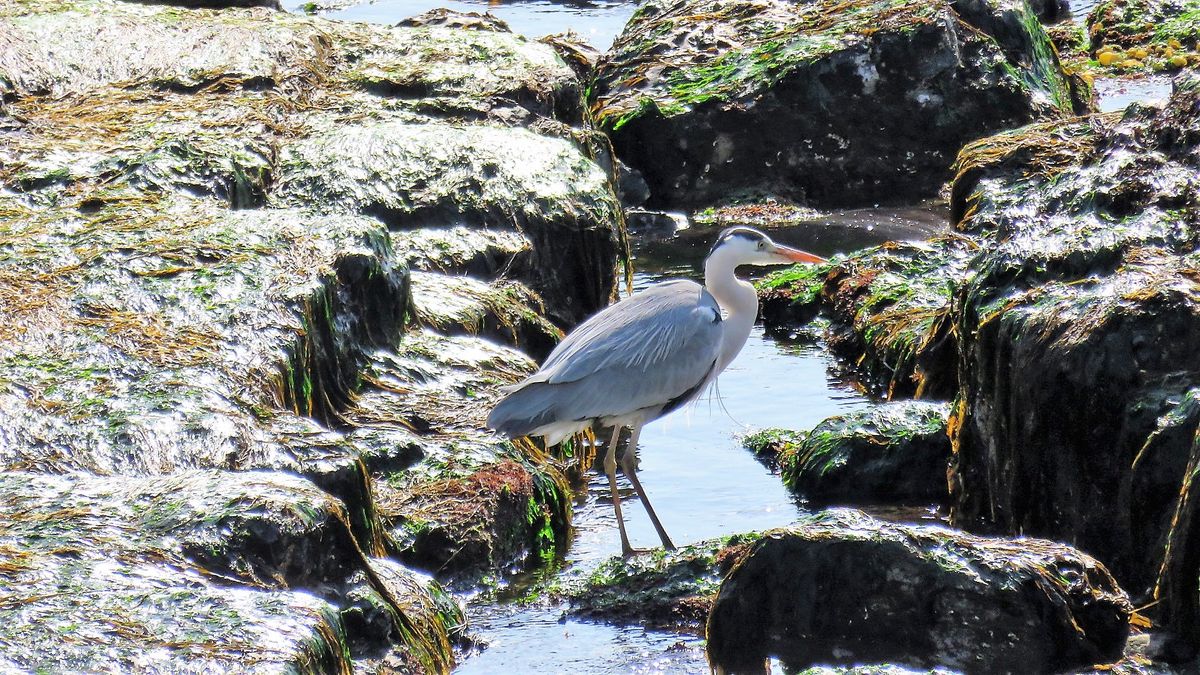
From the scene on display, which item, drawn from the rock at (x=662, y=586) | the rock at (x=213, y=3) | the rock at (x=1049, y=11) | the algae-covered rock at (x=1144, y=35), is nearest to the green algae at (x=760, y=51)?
the algae-covered rock at (x=1144, y=35)

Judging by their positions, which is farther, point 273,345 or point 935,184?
point 935,184

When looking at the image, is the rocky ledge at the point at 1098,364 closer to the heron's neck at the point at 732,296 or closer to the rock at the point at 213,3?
the heron's neck at the point at 732,296

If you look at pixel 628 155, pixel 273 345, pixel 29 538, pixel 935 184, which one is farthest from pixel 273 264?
pixel 935 184

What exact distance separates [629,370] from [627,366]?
0.02 m

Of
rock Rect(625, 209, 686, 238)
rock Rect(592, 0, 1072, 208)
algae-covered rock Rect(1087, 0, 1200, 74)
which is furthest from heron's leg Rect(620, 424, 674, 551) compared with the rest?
algae-covered rock Rect(1087, 0, 1200, 74)

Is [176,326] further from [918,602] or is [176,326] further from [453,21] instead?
[453,21]

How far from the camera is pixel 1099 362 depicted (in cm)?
636

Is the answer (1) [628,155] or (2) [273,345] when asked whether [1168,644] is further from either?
(1) [628,155]

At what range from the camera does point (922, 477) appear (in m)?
A: 7.95

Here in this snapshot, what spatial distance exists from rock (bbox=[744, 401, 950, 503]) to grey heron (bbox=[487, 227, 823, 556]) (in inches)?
26.1

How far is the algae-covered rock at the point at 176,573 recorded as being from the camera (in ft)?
13.2

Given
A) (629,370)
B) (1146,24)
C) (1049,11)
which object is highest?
(1049,11)

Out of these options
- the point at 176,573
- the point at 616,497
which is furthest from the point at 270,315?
the point at 176,573

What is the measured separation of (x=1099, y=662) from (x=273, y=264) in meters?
4.00
